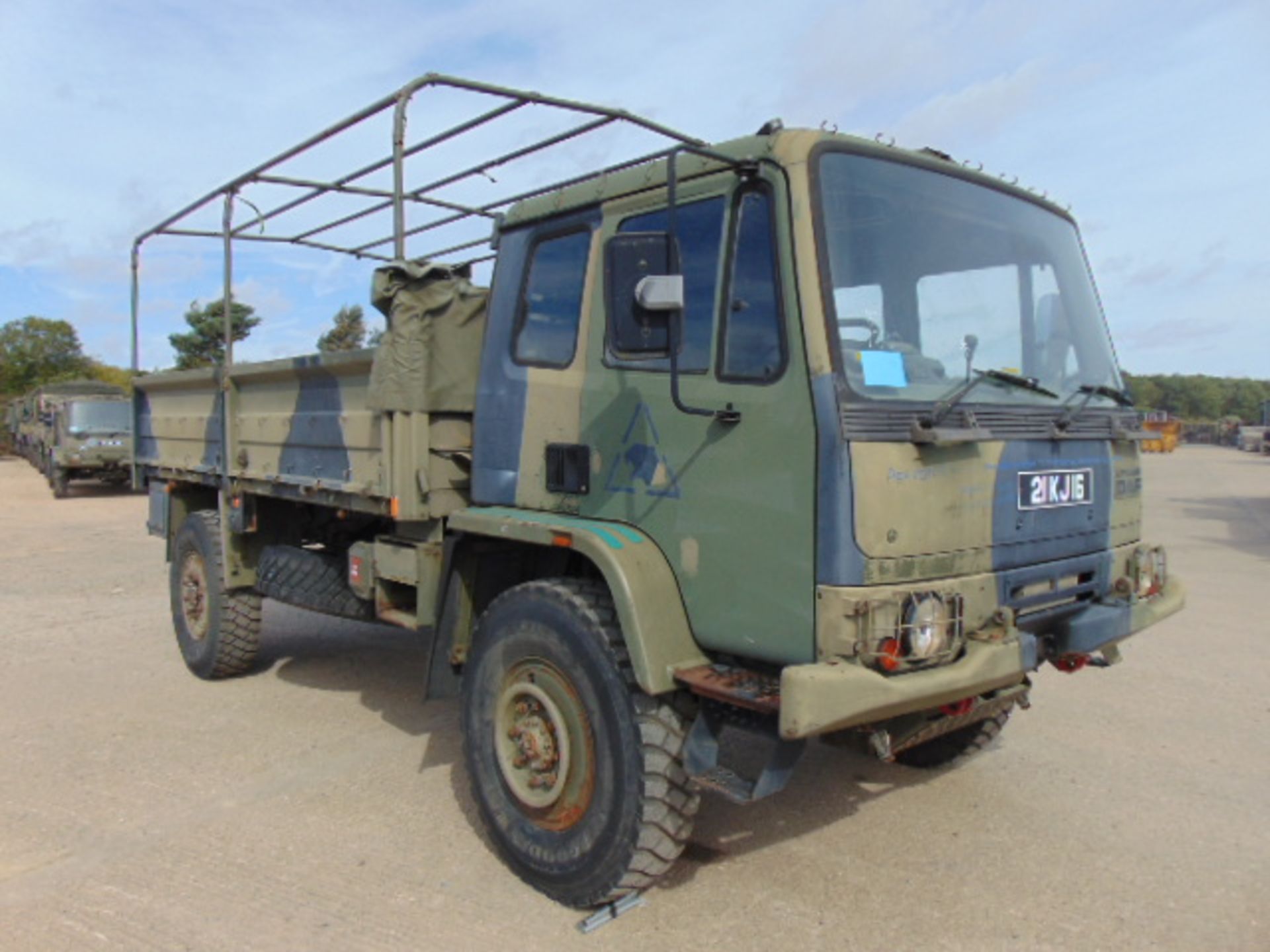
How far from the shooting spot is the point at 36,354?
42.4 m

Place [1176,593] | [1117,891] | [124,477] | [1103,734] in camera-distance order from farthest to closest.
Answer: [124,477] → [1103,734] → [1176,593] → [1117,891]

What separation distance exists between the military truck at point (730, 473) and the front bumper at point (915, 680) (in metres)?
0.01

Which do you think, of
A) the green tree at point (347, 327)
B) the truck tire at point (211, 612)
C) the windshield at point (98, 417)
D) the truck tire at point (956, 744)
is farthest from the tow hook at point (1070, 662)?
the windshield at point (98, 417)

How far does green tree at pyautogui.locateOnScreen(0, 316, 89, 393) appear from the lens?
138 feet

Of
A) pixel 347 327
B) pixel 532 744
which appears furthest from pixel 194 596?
pixel 347 327

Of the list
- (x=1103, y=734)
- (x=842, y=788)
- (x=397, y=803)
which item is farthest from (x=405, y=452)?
(x=1103, y=734)

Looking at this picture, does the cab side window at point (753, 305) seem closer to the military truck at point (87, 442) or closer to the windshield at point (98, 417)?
the military truck at point (87, 442)

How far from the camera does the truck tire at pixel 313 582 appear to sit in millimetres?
5234

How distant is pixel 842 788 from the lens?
4547 millimetres

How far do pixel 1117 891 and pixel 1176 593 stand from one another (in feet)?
4.10

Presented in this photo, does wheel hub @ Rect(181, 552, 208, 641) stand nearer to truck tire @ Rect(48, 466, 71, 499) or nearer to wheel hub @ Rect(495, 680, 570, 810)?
wheel hub @ Rect(495, 680, 570, 810)

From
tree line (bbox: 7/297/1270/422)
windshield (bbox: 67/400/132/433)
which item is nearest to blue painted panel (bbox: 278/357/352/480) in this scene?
tree line (bbox: 7/297/1270/422)

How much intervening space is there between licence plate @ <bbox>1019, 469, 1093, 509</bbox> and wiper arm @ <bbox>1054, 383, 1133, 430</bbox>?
0.17 metres

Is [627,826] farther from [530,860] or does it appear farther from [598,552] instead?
[598,552]
